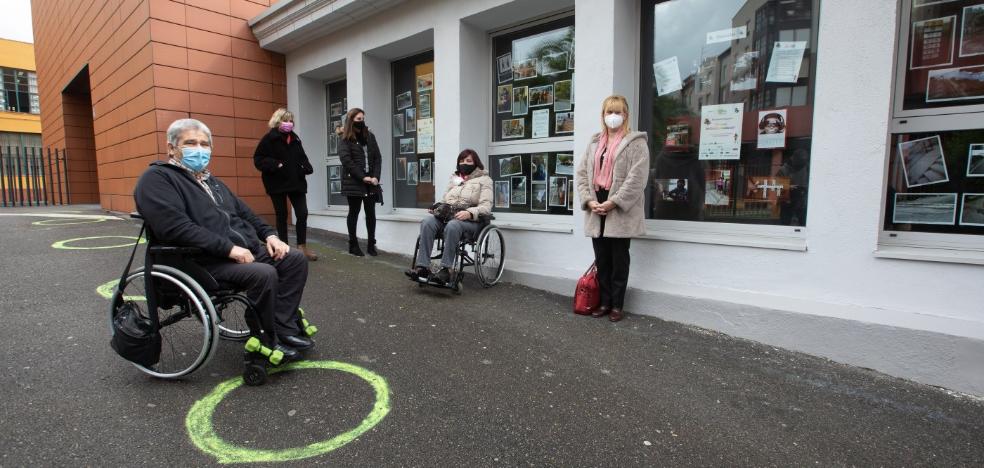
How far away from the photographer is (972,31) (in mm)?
3336

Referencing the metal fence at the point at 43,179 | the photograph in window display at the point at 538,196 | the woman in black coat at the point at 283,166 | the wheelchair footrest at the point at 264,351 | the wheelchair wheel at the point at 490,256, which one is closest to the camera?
the wheelchair footrest at the point at 264,351

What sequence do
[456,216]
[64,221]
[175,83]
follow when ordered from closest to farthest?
1. [456,216]
2. [175,83]
3. [64,221]

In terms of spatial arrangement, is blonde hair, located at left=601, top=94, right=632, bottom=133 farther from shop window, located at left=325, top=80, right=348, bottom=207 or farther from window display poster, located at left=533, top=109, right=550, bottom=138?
shop window, located at left=325, top=80, right=348, bottom=207

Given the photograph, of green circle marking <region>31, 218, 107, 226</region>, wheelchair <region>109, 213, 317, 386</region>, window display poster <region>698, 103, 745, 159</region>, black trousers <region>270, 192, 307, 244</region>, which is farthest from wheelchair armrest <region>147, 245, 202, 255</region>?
green circle marking <region>31, 218, 107, 226</region>

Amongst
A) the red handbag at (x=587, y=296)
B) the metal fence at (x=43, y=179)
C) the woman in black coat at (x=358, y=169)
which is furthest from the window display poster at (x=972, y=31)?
the metal fence at (x=43, y=179)

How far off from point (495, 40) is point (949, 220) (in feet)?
16.1

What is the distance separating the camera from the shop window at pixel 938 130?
3.31 m

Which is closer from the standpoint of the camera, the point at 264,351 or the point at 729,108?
the point at 264,351

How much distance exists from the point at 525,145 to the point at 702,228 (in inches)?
91.5

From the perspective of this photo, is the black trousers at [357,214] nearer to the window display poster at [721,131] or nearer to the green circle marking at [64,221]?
the window display poster at [721,131]

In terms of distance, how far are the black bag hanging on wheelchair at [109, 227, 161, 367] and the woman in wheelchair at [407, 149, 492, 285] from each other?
2.26 metres

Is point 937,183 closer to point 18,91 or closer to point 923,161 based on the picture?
point 923,161

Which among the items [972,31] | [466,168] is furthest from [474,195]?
[972,31]

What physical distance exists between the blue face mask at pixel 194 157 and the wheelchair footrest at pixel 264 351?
3.54ft
